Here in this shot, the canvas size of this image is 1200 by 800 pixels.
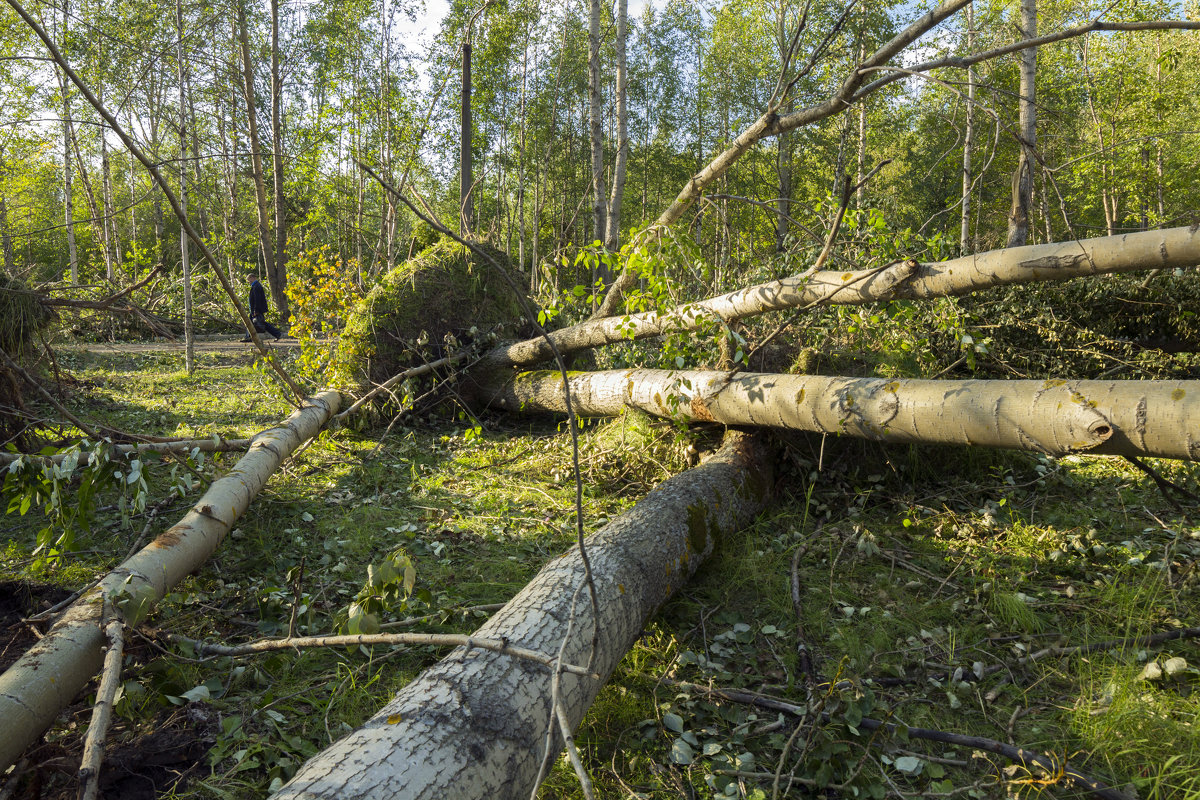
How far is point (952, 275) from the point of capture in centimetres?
309

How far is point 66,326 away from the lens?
16.7 feet

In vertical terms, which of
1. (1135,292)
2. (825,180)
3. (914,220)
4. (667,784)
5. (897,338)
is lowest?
(667,784)

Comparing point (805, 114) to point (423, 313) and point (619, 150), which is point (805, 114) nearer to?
point (423, 313)

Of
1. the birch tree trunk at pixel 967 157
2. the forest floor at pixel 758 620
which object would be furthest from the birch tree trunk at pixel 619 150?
the forest floor at pixel 758 620

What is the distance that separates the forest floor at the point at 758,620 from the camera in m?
1.85

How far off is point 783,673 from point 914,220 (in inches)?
964

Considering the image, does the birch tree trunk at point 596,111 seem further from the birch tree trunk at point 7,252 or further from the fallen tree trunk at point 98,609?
the fallen tree trunk at point 98,609

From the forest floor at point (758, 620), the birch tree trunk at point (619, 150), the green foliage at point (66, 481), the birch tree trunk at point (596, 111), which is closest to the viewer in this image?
the forest floor at point (758, 620)

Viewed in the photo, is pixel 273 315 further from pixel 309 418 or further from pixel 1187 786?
pixel 1187 786

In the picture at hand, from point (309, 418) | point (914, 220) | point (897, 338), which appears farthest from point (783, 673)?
point (914, 220)

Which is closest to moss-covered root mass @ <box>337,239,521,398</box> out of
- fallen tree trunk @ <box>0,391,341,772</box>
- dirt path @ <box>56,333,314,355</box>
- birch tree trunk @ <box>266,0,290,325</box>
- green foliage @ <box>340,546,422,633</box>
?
fallen tree trunk @ <box>0,391,341,772</box>

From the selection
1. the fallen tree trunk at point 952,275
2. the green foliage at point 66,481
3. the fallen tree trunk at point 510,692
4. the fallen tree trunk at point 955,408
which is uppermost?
the fallen tree trunk at point 952,275

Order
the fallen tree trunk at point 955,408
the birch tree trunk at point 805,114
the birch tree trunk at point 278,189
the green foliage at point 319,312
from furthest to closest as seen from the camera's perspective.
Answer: the birch tree trunk at point 278,189 < the green foliage at point 319,312 < the birch tree trunk at point 805,114 < the fallen tree trunk at point 955,408

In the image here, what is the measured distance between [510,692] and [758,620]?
1.43 m
